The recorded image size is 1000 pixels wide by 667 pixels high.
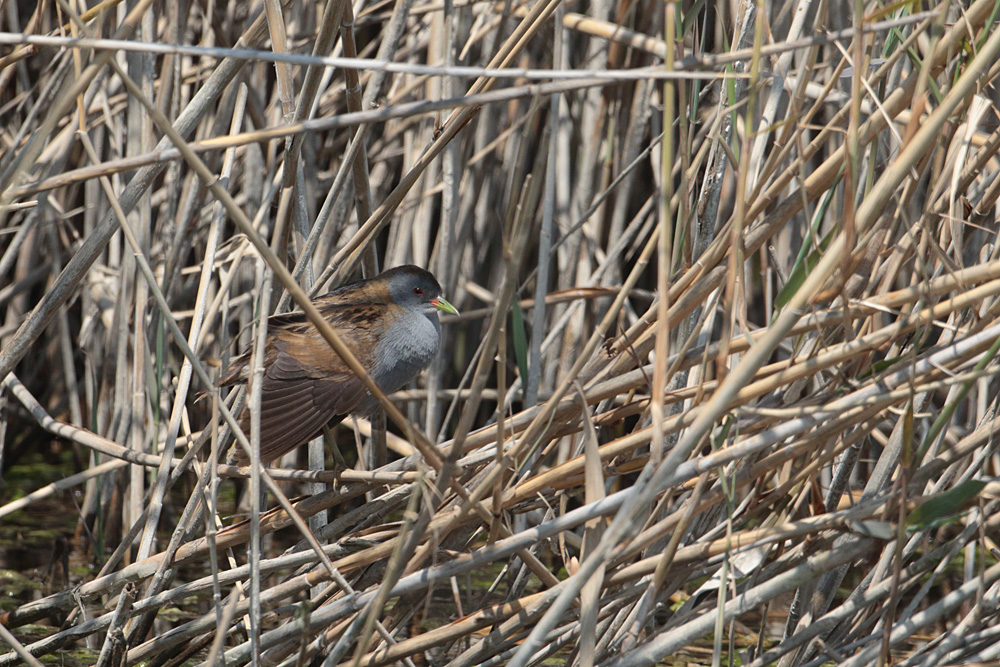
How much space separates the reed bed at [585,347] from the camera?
4.31 ft

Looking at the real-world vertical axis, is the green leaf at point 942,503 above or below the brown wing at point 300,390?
above

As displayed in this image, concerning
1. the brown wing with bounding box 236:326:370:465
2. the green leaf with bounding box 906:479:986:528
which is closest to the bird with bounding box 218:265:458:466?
the brown wing with bounding box 236:326:370:465

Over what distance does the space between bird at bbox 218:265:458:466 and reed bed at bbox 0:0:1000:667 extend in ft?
0.29

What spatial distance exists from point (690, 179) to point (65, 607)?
155cm

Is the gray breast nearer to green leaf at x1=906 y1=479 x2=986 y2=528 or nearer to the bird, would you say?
the bird

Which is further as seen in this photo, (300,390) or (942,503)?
(300,390)

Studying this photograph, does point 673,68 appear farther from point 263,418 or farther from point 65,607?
point 65,607

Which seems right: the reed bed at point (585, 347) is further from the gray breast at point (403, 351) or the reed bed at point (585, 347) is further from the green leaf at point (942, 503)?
the gray breast at point (403, 351)

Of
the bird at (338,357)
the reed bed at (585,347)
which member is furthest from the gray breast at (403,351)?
the reed bed at (585,347)

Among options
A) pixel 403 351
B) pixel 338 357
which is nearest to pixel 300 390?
pixel 338 357

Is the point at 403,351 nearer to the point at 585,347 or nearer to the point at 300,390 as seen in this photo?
the point at 300,390

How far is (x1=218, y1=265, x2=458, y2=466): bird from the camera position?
202 centimetres

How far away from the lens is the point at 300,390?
2.09 meters

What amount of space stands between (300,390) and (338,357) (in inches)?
4.5
